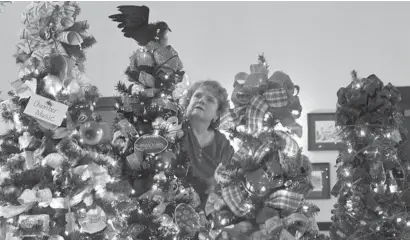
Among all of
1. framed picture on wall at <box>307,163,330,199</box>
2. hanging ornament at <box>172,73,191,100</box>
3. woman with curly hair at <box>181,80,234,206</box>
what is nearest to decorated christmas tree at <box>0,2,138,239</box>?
hanging ornament at <box>172,73,191,100</box>

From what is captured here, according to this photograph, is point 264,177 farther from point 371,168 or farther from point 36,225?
point 36,225

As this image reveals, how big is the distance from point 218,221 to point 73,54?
120cm

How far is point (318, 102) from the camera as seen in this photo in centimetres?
558

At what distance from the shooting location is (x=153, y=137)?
322 cm

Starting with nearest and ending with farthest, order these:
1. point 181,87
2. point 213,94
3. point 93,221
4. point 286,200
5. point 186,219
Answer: point 286,200, point 93,221, point 186,219, point 181,87, point 213,94

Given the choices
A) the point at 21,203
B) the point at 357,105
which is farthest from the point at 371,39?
the point at 21,203

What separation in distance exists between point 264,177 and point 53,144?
3.67ft

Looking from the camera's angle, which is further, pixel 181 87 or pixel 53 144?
pixel 181 87

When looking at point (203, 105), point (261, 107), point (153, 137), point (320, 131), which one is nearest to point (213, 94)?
point (203, 105)

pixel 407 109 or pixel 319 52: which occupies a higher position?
pixel 319 52

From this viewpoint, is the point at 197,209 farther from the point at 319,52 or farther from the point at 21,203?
the point at 319,52

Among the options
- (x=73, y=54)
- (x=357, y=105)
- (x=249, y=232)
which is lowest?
(x=249, y=232)

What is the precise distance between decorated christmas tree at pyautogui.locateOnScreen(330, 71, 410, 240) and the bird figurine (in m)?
1.22

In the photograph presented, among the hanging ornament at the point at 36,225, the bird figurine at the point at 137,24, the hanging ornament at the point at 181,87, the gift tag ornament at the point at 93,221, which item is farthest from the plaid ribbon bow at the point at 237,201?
the bird figurine at the point at 137,24
